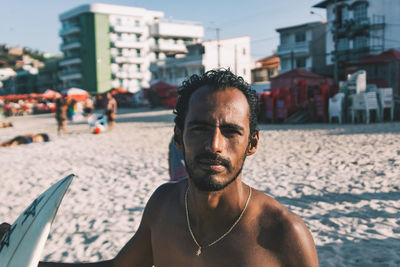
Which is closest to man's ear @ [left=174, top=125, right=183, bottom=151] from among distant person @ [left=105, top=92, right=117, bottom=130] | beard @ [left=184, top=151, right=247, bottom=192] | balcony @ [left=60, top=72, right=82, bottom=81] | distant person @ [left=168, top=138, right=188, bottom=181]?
beard @ [left=184, top=151, right=247, bottom=192]

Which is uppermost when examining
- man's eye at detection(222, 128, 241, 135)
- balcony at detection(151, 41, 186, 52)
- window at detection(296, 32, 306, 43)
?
balcony at detection(151, 41, 186, 52)

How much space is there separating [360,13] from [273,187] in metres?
33.7

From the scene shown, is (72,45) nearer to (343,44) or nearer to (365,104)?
(343,44)

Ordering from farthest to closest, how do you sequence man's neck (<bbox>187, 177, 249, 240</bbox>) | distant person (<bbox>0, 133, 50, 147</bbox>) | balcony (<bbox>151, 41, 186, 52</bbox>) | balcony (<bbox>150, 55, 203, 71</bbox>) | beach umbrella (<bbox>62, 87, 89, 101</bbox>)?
1. balcony (<bbox>151, 41, 186, 52</bbox>)
2. balcony (<bbox>150, 55, 203, 71</bbox>)
3. beach umbrella (<bbox>62, 87, 89, 101</bbox>)
4. distant person (<bbox>0, 133, 50, 147</bbox>)
5. man's neck (<bbox>187, 177, 249, 240</bbox>)

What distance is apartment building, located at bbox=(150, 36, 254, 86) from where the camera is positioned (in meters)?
47.4

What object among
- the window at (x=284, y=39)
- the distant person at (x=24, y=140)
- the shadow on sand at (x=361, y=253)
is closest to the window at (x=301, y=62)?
the window at (x=284, y=39)

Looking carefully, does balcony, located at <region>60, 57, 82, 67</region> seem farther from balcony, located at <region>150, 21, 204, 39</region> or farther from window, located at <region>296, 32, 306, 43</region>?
window, located at <region>296, 32, 306, 43</region>

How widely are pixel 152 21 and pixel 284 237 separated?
66894 mm

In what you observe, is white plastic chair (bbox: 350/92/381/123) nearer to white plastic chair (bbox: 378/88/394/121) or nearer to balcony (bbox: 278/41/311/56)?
white plastic chair (bbox: 378/88/394/121)

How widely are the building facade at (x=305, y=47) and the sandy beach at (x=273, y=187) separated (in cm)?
2921

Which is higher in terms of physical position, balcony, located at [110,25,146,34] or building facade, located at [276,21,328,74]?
balcony, located at [110,25,146,34]

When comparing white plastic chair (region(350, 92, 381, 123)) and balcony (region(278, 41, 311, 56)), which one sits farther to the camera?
balcony (region(278, 41, 311, 56))

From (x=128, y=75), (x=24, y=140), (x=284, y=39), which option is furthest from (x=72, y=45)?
(x=24, y=140)

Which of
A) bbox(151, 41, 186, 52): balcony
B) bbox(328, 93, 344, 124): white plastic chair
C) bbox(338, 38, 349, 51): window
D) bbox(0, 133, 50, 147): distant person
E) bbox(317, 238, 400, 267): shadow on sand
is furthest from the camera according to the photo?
bbox(151, 41, 186, 52): balcony
